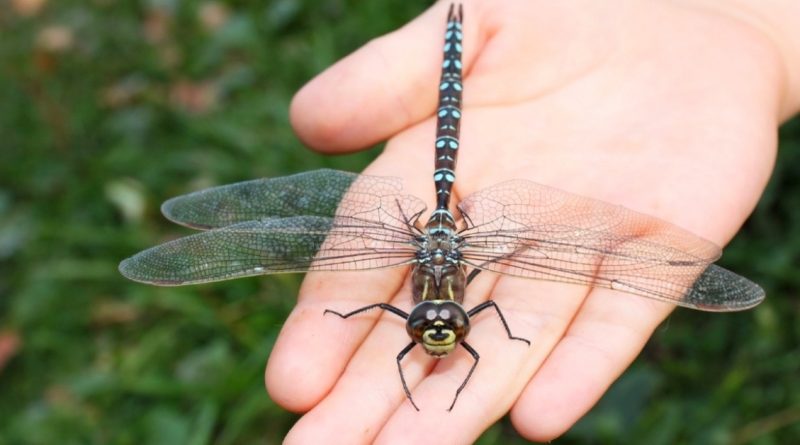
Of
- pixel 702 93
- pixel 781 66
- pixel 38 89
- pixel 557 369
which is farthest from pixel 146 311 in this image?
pixel 781 66

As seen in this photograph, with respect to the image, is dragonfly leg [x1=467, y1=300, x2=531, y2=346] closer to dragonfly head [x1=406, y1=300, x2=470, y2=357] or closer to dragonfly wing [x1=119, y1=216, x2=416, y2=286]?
dragonfly head [x1=406, y1=300, x2=470, y2=357]

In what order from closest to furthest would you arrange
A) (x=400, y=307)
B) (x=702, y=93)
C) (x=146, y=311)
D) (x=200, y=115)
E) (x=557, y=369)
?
(x=557, y=369) < (x=400, y=307) < (x=702, y=93) < (x=146, y=311) < (x=200, y=115)

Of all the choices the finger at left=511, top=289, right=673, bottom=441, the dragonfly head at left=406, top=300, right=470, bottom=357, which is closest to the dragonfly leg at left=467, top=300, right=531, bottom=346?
the dragonfly head at left=406, top=300, right=470, bottom=357

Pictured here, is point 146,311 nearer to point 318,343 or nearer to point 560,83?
point 318,343

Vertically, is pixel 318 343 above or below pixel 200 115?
below

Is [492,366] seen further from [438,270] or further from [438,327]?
[438,270]

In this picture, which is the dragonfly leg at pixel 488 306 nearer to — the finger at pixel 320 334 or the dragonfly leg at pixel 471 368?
the dragonfly leg at pixel 471 368

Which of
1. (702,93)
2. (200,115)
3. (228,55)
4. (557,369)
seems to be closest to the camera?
(557,369)

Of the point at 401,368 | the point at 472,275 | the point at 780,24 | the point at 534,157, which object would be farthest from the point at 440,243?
the point at 780,24
